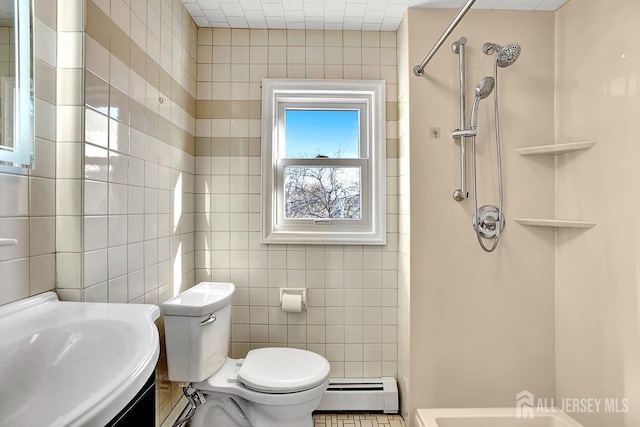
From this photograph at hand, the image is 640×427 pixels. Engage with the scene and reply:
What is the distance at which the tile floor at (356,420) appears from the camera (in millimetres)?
1975

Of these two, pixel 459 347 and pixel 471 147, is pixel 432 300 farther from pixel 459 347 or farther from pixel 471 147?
pixel 471 147

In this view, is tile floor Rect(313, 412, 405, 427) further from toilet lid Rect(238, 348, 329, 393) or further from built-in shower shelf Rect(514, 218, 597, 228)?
built-in shower shelf Rect(514, 218, 597, 228)

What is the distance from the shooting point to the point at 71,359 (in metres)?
0.87

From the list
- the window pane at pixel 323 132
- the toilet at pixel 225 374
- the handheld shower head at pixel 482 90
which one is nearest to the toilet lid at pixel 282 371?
the toilet at pixel 225 374

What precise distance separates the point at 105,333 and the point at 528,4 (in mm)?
2308

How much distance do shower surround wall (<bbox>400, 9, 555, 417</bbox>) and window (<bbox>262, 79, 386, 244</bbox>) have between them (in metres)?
0.38

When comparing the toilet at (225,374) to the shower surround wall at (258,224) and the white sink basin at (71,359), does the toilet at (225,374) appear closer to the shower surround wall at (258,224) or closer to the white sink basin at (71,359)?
the shower surround wall at (258,224)

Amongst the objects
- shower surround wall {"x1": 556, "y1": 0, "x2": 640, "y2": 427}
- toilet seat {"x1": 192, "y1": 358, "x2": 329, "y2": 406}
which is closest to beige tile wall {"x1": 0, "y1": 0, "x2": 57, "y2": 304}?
toilet seat {"x1": 192, "y1": 358, "x2": 329, "y2": 406}

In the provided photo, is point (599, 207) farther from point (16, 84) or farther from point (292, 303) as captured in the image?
point (16, 84)

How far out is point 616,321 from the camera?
152 centimetres

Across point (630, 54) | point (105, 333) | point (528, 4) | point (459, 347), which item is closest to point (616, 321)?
point (459, 347)

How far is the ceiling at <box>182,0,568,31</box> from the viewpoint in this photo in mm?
1860

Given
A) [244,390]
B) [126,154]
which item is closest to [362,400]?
[244,390]

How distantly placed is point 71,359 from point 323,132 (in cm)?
177
